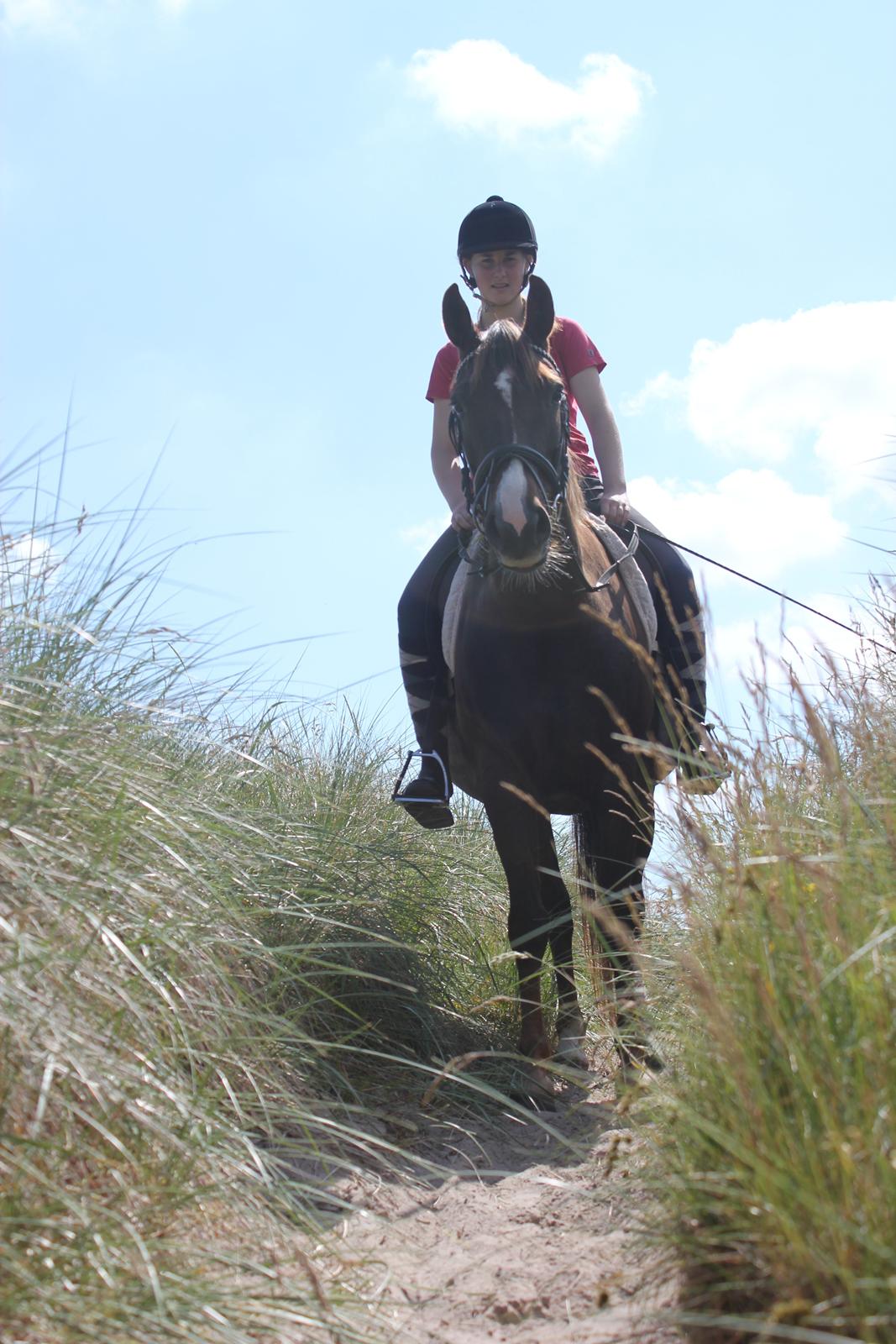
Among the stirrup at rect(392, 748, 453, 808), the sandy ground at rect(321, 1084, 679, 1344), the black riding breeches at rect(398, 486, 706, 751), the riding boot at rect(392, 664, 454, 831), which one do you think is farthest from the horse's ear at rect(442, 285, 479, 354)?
the sandy ground at rect(321, 1084, 679, 1344)

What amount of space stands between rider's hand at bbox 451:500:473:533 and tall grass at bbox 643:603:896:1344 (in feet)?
7.75

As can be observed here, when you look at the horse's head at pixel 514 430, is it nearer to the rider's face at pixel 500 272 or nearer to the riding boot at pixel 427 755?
the rider's face at pixel 500 272

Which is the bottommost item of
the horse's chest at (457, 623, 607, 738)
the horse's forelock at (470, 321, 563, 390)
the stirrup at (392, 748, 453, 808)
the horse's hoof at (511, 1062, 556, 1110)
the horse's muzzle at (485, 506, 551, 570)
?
the horse's hoof at (511, 1062, 556, 1110)

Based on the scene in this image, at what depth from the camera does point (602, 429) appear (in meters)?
5.41

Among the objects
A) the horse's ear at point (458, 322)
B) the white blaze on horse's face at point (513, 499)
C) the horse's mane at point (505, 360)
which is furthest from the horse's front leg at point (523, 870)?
the horse's ear at point (458, 322)

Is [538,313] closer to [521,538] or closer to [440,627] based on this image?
[521,538]

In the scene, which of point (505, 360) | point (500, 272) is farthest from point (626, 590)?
point (500, 272)

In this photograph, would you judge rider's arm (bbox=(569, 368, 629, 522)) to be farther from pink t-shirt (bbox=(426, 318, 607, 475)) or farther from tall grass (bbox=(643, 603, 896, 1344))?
tall grass (bbox=(643, 603, 896, 1344))

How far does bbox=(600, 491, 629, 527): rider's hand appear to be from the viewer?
17.1ft

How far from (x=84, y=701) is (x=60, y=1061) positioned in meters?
1.55

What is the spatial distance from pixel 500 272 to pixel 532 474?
1.57 metres

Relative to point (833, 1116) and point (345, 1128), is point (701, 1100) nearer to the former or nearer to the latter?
point (833, 1116)

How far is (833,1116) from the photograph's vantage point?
187 centimetres

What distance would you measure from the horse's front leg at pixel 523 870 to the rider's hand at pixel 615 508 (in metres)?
1.24
